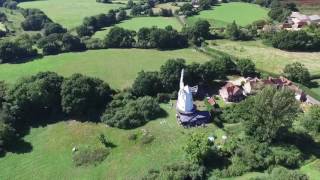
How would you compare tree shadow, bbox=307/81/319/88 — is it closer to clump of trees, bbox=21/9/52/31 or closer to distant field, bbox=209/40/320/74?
distant field, bbox=209/40/320/74

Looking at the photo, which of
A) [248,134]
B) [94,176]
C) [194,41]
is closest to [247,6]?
[194,41]

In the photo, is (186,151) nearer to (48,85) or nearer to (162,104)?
(162,104)

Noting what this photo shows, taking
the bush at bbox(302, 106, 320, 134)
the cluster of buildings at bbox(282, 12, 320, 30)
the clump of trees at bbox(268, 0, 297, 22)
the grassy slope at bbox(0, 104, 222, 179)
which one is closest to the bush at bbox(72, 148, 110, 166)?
the grassy slope at bbox(0, 104, 222, 179)

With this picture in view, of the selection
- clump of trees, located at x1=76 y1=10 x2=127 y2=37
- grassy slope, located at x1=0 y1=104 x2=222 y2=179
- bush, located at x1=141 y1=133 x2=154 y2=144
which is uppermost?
clump of trees, located at x1=76 y1=10 x2=127 y2=37

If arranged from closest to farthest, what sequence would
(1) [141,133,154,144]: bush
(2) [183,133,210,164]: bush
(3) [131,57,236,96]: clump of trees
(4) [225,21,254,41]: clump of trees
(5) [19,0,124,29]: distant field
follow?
(2) [183,133,210,164]: bush
(1) [141,133,154,144]: bush
(3) [131,57,236,96]: clump of trees
(4) [225,21,254,41]: clump of trees
(5) [19,0,124,29]: distant field

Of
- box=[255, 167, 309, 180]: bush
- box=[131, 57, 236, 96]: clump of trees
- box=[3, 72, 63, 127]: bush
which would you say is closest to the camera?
box=[255, 167, 309, 180]: bush

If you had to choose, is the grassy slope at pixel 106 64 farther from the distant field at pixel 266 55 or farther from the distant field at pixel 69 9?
the distant field at pixel 69 9

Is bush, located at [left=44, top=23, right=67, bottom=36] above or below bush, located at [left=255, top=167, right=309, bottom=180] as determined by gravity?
below
